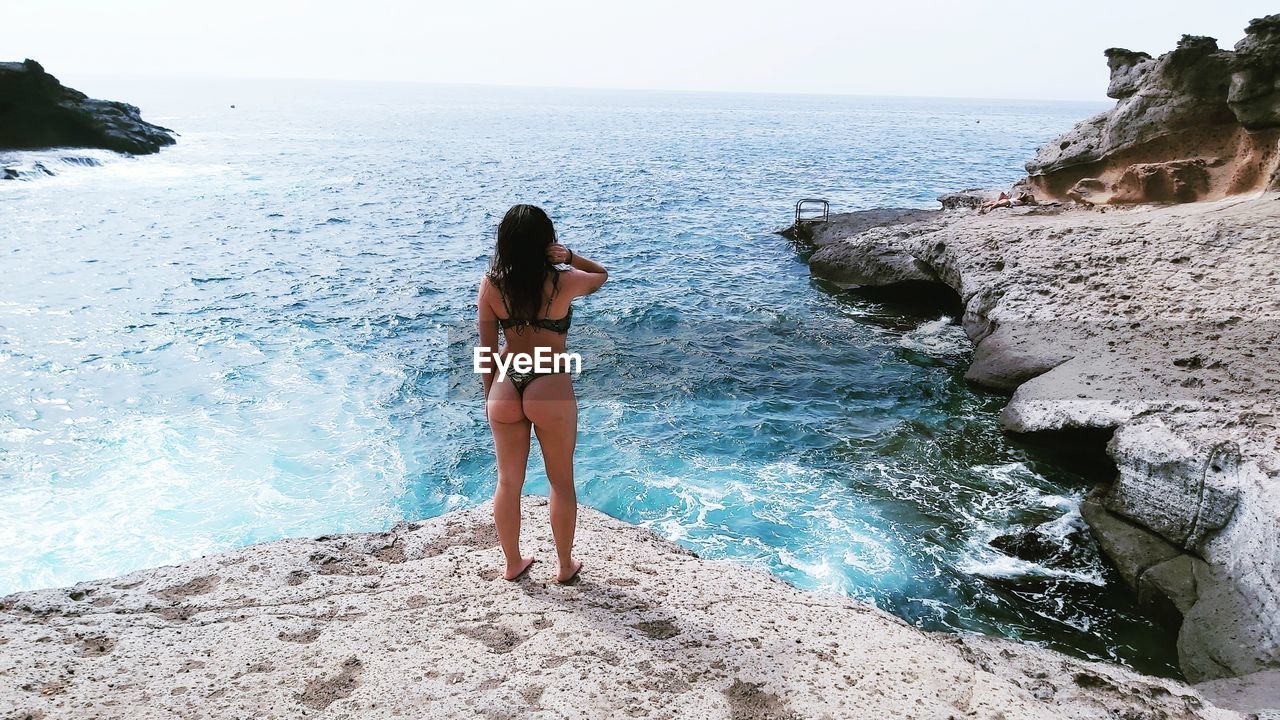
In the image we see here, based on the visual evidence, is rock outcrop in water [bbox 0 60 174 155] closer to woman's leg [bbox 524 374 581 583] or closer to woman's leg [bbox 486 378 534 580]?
woman's leg [bbox 486 378 534 580]

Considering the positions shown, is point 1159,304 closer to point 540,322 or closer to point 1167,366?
point 1167,366

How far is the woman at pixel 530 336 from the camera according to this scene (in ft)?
12.9

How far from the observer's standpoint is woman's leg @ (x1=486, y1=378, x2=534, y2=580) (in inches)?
167

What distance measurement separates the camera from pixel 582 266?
4234mm

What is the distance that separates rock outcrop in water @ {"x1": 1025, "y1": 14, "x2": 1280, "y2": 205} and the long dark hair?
13.7 meters

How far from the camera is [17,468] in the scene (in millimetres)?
8609

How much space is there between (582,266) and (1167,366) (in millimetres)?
7691

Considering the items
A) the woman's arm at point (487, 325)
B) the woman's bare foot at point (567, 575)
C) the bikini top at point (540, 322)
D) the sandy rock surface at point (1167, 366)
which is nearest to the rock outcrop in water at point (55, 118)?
the sandy rock surface at point (1167, 366)

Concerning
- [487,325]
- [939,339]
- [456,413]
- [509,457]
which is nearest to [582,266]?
[487,325]

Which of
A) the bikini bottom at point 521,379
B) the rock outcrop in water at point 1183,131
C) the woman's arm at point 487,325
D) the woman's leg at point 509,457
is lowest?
the woman's leg at point 509,457

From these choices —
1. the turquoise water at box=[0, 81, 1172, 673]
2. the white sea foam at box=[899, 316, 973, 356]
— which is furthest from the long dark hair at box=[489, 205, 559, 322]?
the white sea foam at box=[899, 316, 973, 356]

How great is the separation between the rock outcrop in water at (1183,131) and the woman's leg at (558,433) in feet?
44.8

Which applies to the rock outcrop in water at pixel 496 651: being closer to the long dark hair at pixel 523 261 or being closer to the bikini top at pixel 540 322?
the bikini top at pixel 540 322

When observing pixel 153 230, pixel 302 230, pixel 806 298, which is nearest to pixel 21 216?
pixel 153 230
